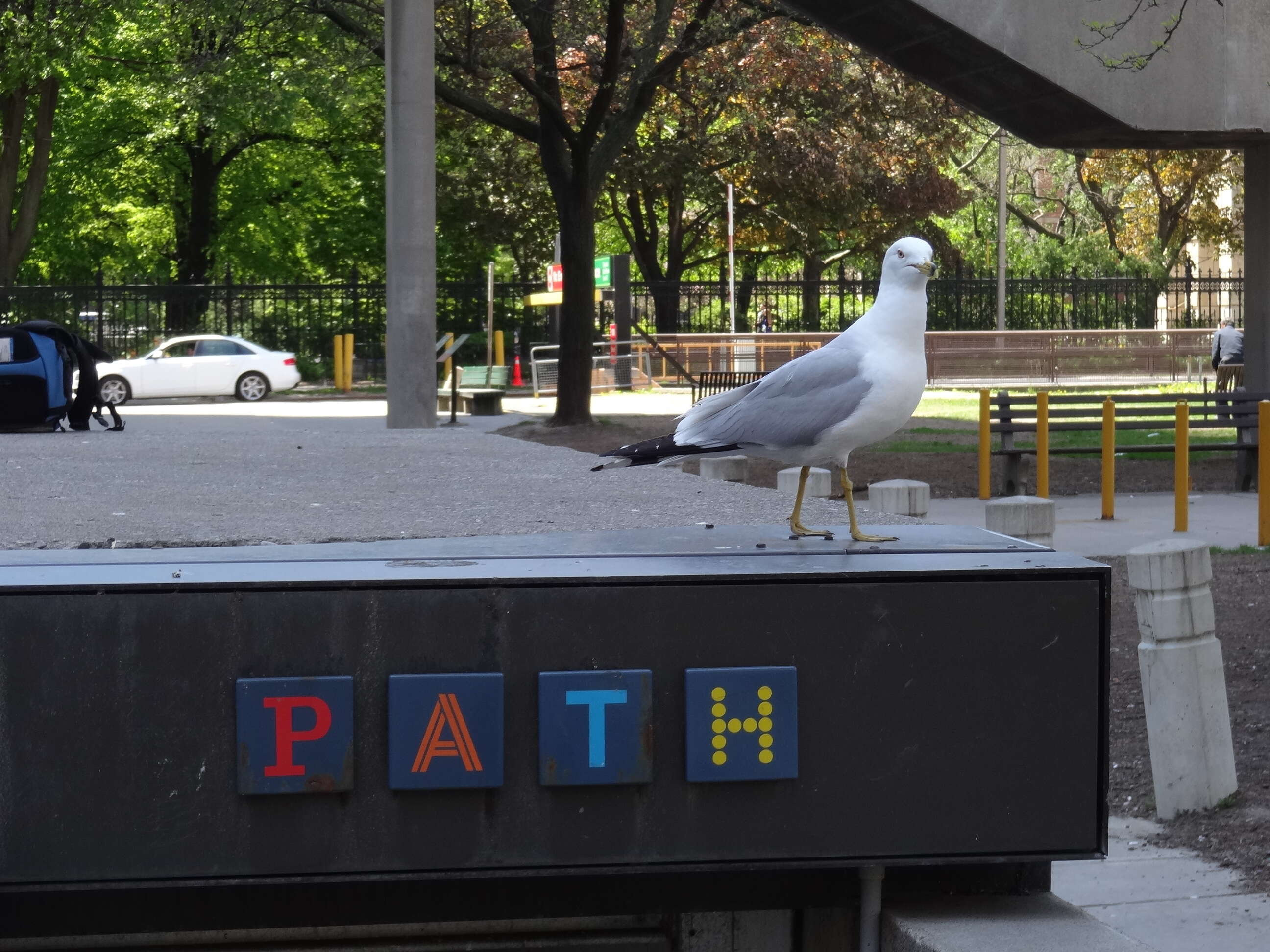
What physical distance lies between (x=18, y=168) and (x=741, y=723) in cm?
3514

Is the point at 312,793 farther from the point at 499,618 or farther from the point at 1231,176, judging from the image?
the point at 1231,176

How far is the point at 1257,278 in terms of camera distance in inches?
660

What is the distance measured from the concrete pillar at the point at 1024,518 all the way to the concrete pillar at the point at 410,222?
11784 mm

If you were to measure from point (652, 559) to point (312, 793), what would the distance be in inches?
31.4

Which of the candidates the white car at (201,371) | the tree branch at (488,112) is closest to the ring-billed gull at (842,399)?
the tree branch at (488,112)

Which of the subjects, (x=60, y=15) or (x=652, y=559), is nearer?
(x=652, y=559)

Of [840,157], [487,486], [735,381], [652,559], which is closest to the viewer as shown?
[652,559]

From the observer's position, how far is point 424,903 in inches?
126

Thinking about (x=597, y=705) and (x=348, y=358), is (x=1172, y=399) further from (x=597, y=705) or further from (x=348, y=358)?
(x=348, y=358)

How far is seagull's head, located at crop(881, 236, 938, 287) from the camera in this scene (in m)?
3.54

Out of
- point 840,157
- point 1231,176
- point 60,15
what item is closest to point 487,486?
point 60,15

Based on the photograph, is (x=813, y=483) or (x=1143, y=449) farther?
(x=1143, y=449)

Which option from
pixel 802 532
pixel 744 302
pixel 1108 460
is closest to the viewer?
pixel 802 532

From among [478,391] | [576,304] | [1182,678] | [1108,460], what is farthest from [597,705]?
[478,391]
